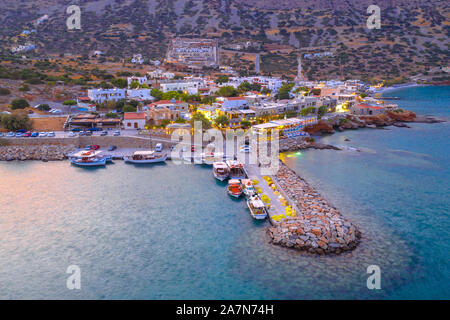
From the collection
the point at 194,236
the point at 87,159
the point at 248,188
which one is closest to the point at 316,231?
the point at 194,236

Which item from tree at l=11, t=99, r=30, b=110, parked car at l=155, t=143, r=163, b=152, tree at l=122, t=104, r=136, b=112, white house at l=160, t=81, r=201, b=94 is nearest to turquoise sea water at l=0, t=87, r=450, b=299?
parked car at l=155, t=143, r=163, b=152

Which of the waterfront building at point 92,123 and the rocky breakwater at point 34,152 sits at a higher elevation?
the waterfront building at point 92,123

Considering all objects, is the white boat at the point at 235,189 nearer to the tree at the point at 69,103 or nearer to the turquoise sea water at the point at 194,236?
the turquoise sea water at the point at 194,236

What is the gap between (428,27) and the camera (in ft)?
400

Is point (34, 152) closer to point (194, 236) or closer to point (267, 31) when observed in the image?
point (194, 236)

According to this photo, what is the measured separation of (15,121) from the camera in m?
35.3

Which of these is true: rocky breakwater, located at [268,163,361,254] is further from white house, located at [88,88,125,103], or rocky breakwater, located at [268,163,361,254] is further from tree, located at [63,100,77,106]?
white house, located at [88,88,125,103]

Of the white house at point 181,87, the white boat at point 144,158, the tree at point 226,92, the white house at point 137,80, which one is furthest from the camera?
the white house at point 137,80

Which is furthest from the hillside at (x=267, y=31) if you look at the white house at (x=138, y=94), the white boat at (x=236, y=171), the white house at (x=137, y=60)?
the white boat at (x=236, y=171)

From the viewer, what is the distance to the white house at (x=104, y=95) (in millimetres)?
47656

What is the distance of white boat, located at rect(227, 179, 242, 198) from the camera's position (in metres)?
23.0

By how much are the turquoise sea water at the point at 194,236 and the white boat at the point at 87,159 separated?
3.39 ft
